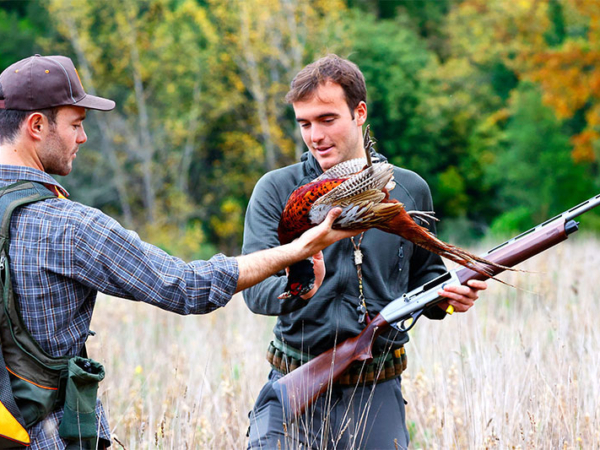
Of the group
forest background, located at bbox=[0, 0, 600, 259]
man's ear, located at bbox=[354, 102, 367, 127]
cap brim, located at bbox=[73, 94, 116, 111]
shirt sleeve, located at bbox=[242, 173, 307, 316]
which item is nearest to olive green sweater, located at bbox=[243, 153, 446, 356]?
shirt sleeve, located at bbox=[242, 173, 307, 316]

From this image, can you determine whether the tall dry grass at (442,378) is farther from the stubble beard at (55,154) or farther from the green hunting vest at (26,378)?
the stubble beard at (55,154)

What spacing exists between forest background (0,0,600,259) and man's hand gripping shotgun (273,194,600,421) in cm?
2474

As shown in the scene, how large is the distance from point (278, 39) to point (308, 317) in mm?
28313

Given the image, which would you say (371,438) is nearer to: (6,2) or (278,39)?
(278,39)

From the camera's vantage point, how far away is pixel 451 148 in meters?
36.8

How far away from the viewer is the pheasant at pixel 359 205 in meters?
2.50

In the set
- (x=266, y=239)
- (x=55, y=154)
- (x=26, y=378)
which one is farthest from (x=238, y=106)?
(x=26, y=378)

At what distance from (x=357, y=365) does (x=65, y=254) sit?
4.87ft

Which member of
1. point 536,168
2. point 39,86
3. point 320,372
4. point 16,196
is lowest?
point 320,372

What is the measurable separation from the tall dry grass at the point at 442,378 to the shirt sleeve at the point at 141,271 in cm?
86

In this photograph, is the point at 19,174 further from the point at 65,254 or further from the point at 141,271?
the point at 141,271

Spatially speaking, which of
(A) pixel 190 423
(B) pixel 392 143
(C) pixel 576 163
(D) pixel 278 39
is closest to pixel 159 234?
(D) pixel 278 39

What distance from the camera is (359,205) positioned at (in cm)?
252

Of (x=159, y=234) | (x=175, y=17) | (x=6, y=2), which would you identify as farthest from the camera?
(x=6, y=2)
